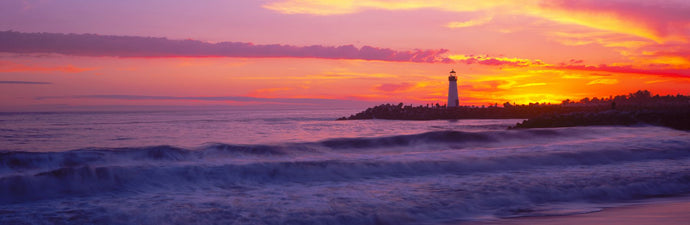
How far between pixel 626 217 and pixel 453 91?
132 ft

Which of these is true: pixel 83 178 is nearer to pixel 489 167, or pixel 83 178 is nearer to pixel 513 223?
pixel 513 223

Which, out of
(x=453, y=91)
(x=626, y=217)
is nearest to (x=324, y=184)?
(x=626, y=217)

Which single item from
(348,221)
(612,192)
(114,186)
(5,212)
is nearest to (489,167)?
(612,192)

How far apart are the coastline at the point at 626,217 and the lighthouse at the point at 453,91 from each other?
38751 millimetres

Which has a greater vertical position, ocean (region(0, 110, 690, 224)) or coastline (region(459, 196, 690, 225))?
ocean (region(0, 110, 690, 224))

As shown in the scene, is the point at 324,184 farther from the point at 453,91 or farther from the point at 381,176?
the point at 453,91

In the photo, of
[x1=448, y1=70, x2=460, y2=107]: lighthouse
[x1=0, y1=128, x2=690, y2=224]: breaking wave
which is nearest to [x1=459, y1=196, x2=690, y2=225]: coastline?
[x1=0, y1=128, x2=690, y2=224]: breaking wave

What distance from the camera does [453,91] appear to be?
4459cm

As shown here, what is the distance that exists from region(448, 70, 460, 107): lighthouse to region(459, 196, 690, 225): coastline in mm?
38751

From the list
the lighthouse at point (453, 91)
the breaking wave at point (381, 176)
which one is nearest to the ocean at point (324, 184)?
the breaking wave at point (381, 176)

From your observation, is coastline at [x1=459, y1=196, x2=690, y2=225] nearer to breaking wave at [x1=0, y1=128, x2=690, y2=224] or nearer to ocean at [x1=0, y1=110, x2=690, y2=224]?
ocean at [x1=0, y1=110, x2=690, y2=224]

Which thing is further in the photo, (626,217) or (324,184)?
(324,184)

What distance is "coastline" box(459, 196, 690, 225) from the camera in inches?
194

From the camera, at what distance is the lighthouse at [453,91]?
145 feet
